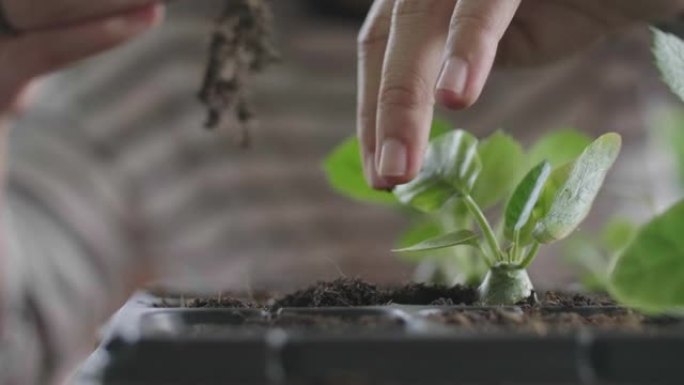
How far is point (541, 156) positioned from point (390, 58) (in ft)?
0.71

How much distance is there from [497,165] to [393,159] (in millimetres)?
179

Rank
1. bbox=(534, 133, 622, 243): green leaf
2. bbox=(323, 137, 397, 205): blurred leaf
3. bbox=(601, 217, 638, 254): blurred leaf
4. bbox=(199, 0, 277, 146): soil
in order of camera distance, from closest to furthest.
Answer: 1. bbox=(534, 133, 622, 243): green leaf
2. bbox=(323, 137, 397, 205): blurred leaf
3. bbox=(199, 0, 277, 146): soil
4. bbox=(601, 217, 638, 254): blurred leaf

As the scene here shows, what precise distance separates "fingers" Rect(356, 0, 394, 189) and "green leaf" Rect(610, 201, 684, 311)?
0.26 m

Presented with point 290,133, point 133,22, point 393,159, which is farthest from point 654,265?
point 290,133


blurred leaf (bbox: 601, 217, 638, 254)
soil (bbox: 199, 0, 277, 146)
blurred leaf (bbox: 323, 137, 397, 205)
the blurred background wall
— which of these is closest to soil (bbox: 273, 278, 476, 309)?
blurred leaf (bbox: 323, 137, 397, 205)

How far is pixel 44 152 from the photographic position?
2.11 metres

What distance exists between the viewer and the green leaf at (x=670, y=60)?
18.8 inches

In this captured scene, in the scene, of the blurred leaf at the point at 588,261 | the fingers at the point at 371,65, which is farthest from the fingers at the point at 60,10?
the blurred leaf at the point at 588,261

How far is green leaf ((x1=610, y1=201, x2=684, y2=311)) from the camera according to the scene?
36 cm

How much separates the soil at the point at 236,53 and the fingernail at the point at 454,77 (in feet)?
1.00

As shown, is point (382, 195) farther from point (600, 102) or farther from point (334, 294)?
point (600, 102)

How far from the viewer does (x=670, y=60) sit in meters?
0.49

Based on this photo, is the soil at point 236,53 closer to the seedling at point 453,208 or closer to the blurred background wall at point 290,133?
the seedling at point 453,208

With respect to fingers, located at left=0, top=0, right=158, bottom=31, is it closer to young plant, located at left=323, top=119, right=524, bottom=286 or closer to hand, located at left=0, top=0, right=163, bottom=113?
hand, located at left=0, top=0, right=163, bottom=113
